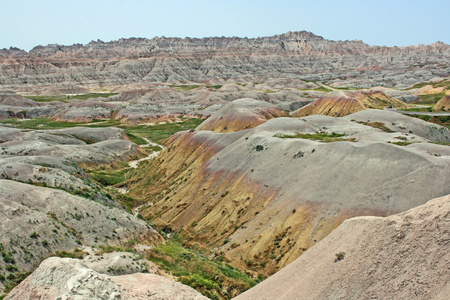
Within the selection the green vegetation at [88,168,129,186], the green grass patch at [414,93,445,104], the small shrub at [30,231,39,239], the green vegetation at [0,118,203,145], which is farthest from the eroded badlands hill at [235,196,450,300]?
the green grass patch at [414,93,445,104]

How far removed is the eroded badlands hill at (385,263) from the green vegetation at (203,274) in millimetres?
4660

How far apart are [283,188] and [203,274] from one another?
37.7 feet

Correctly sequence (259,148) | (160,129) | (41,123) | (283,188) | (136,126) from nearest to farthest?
(283,188)
(259,148)
(160,129)
(136,126)
(41,123)

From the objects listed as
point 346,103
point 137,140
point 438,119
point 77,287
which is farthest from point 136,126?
point 77,287

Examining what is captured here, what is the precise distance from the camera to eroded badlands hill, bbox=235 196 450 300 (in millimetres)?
11328

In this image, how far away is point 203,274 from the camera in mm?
20750

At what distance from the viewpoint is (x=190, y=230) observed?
3122 centimetres

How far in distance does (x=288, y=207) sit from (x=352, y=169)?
216 inches

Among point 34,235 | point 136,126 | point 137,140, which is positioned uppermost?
point 136,126

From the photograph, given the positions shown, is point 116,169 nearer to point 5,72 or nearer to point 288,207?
point 288,207

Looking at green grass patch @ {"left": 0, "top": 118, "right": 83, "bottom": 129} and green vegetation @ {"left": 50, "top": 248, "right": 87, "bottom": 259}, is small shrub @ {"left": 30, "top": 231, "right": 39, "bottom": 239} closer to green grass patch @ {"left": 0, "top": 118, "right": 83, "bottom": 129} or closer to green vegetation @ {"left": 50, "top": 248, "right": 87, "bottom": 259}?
green vegetation @ {"left": 50, "top": 248, "right": 87, "bottom": 259}

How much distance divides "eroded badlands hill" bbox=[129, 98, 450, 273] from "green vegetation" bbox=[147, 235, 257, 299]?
9.44 ft

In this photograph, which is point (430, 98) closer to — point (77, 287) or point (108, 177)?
point (108, 177)

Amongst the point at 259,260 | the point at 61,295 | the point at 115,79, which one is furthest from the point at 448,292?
the point at 115,79
